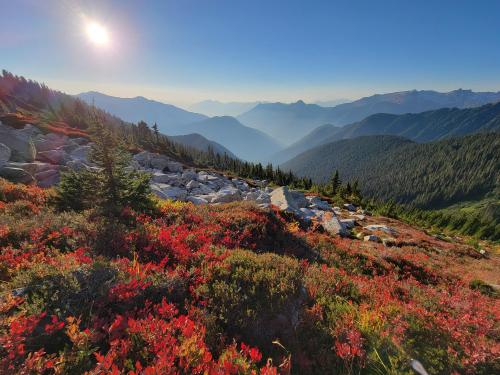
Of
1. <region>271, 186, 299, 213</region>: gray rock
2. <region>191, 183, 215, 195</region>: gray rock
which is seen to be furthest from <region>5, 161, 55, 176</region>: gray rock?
<region>271, 186, 299, 213</region>: gray rock

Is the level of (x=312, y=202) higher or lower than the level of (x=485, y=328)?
lower

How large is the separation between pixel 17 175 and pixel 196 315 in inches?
979

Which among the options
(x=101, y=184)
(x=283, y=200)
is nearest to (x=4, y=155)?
(x=101, y=184)

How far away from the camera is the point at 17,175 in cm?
2202

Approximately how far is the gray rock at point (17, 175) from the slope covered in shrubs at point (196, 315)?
53.6 ft

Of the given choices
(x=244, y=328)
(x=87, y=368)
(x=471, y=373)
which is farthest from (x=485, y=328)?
(x=87, y=368)

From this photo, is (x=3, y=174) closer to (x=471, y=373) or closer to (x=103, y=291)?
(x=103, y=291)

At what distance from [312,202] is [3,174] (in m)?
39.3

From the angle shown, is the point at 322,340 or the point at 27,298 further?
the point at 322,340

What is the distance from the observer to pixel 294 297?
6664 mm

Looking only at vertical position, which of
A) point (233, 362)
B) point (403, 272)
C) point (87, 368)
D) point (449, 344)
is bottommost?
point (403, 272)

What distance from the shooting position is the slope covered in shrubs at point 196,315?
4.29 meters

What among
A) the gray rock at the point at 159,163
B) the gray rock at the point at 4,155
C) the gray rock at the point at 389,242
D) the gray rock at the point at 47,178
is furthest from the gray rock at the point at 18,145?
the gray rock at the point at 389,242

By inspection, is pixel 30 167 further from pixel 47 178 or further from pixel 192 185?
pixel 192 185
